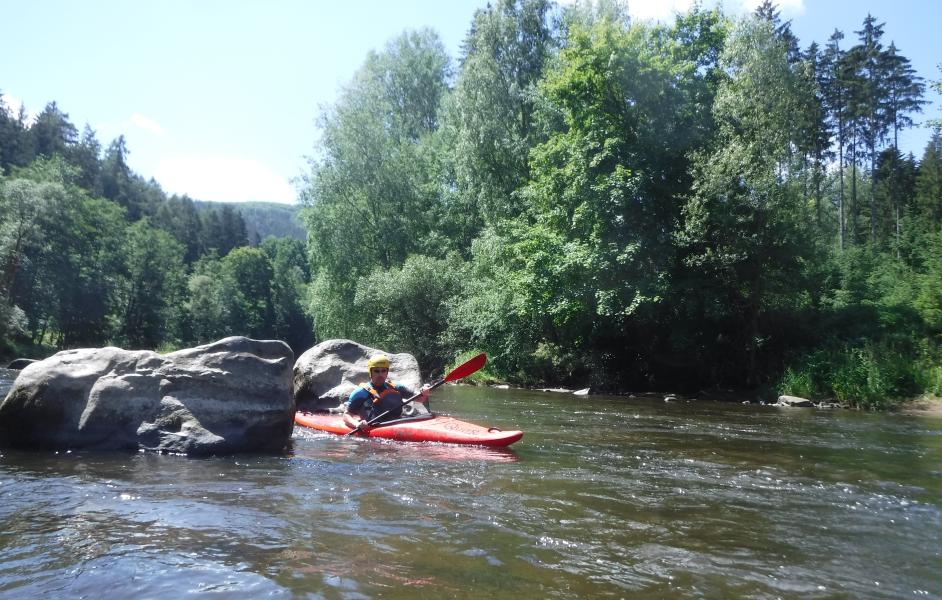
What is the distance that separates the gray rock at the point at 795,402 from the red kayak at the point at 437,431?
9.48m

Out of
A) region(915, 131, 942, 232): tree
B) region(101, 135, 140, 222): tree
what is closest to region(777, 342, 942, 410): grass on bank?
region(915, 131, 942, 232): tree

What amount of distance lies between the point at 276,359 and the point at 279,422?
83cm

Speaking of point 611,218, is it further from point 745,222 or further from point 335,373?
point 335,373

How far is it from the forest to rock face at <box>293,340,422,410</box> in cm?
784

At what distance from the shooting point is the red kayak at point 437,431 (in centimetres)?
762

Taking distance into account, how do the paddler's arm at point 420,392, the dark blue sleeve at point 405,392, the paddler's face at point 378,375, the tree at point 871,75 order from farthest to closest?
the tree at point 871,75
the dark blue sleeve at point 405,392
the paddler's arm at point 420,392
the paddler's face at point 378,375

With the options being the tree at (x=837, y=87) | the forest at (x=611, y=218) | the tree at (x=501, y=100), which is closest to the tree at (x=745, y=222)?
the forest at (x=611, y=218)

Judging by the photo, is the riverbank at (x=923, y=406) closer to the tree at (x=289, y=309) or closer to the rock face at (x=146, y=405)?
the rock face at (x=146, y=405)

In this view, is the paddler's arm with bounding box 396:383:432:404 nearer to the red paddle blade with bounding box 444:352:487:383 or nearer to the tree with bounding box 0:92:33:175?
the red paddle blade with bounding box 444:352:487:383

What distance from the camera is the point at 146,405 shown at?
6980 mm

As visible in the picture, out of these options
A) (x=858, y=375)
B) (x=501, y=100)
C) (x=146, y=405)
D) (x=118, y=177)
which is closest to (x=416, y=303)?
(x=501, y=100)

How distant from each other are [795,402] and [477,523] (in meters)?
12.6

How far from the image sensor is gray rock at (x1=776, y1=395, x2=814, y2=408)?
1461 cm

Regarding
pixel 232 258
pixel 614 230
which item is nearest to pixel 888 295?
pixel 614 230
